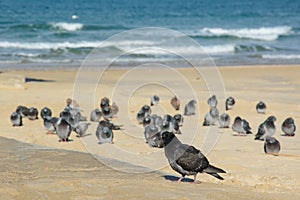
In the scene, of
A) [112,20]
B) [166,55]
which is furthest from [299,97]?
[112,20]

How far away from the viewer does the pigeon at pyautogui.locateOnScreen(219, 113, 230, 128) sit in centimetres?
1320

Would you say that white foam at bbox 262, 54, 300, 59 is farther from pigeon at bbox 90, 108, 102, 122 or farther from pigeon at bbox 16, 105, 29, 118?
pigeon at bbox 16, 105, 29, 118

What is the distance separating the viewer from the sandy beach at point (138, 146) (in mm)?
6418

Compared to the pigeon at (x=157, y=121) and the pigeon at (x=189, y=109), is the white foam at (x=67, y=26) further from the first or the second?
the pigeon at (x=157, y=121)

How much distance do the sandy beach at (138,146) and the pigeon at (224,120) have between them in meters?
0.21

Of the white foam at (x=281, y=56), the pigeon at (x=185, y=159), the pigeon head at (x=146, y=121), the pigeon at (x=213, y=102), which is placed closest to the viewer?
the pigeon at (x=185, y=159)

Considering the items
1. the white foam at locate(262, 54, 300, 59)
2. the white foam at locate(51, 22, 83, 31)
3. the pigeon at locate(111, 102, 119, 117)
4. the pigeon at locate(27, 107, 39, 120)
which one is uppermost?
the white foam at locate(51, 22, 83, 31)

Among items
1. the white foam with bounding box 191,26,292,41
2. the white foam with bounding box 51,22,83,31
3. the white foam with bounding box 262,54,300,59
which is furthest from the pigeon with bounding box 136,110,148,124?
the white foam with bounding box 51,22,83,31

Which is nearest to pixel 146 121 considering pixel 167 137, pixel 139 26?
pixel 167 137

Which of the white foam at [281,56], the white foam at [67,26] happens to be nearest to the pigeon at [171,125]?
the white foam at [281,56]

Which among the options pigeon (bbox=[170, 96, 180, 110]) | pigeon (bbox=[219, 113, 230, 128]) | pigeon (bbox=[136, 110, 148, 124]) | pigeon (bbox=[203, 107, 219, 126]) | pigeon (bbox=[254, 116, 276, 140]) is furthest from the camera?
pigeon (bbox=[170, 96, 180, 110])

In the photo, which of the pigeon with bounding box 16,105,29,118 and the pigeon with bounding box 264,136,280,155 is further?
the pigeon with bounding box 16,105,29,118

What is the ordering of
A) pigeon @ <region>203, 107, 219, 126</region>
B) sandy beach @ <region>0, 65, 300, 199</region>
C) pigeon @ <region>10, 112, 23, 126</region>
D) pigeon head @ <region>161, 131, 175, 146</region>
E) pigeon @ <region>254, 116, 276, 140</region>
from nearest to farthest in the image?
sandy beach @ <region>0, 65, 300, 199</region> < pigeon head @ <region>161, 131, 175, 146</region> < pigeon @ <region>254, 116, 276, 140</region> < pigeon @ <region>10, 112, 23, 126</region> < pigeon @ <region>203, 107, 219, 126</region>

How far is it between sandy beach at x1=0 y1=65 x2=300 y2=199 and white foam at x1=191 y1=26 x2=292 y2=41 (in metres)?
17.4
